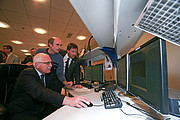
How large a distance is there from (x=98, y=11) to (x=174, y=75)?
2.87ft

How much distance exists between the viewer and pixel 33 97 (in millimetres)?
725

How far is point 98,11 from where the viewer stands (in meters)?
0.74

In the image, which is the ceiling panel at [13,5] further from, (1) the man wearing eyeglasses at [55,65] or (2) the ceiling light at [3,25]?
(1) the man wearing eyeglasses at [55,65]

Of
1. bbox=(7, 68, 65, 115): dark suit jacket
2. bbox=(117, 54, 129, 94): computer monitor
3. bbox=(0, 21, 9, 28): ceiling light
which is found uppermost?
bbox=(0, 21, 9, 28): ceiling light

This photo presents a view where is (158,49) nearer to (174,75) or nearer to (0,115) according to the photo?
(174,75)

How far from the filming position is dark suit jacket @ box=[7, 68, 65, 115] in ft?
2.24

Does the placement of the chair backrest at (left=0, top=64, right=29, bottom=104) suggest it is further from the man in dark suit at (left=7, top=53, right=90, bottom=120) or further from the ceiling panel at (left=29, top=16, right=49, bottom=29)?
the ceiling panel at (left=29, top=16, right=49, bottom=29)

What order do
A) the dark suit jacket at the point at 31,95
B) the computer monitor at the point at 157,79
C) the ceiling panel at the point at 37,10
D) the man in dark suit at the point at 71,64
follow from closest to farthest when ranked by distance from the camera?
the computer monitor at the point at 157,79, the dark suit jacket at the point at 31,95, the man in dark suit at the point at 71,64, the ceiling panel at the point at 37,10

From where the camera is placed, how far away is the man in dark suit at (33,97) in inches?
24.9

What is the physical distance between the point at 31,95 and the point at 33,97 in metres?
0.05

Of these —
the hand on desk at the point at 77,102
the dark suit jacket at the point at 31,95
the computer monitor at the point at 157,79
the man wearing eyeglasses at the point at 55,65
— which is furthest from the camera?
the man wearing eyeglasses at the point at 55,65

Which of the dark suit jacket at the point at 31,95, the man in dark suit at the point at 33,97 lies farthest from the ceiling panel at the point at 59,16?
the dark suit jacket at the point at 31,95

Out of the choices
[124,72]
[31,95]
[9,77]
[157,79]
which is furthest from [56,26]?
[157,79]

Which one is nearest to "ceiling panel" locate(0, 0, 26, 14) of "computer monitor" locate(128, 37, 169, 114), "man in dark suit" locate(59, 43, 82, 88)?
"man in dark suit" locate(59, 43, 82, 88)
